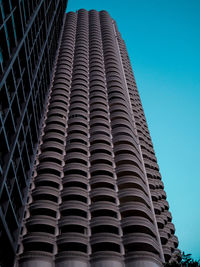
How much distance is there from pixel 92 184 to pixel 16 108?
1587 centimetres

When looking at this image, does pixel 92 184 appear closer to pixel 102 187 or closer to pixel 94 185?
pixel 94 185

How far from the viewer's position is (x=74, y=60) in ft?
254

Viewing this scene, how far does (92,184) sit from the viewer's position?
4497cm

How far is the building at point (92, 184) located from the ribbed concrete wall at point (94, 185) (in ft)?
0.38

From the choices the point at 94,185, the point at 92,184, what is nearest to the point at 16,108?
the point at 92,184

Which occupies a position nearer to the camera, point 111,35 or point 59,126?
point 59,126

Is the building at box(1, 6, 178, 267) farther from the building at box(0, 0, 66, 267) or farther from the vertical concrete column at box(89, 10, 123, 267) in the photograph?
the building at box(0, 0, 66, 267)

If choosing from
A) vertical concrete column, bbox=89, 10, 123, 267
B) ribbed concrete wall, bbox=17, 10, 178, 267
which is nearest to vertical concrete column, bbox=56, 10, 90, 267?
ribbed concrete wall, bbox=17, 10, 178, 267

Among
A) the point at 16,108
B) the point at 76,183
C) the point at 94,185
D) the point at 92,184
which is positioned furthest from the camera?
the point at 94,185

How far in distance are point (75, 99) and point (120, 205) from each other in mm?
27049

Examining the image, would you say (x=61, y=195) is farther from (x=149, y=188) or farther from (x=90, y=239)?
(x=149, y=188)

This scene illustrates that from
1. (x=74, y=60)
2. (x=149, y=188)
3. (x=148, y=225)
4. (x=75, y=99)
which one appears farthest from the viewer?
(x=74, y=60)

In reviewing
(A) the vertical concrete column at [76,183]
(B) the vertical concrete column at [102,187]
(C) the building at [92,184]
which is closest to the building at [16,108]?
(C) the building at [92,184]

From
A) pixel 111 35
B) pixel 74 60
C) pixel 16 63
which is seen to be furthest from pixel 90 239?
pixel 111 35
